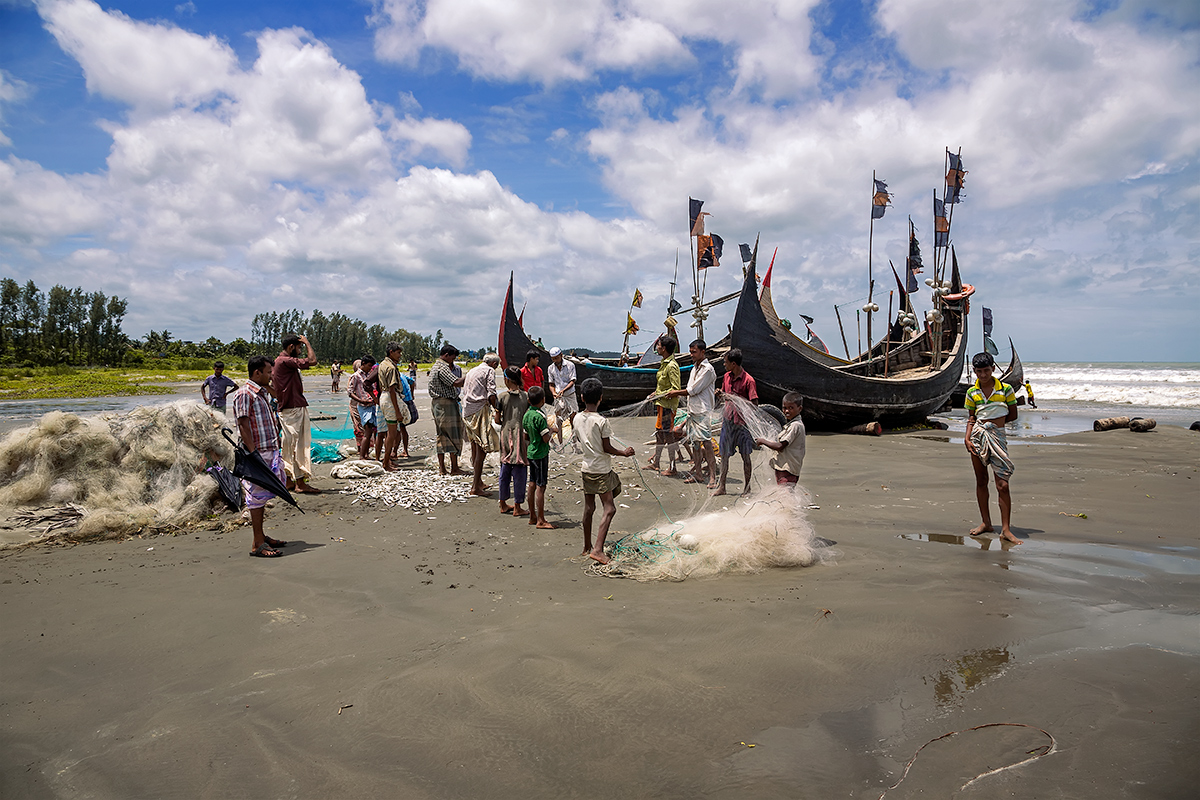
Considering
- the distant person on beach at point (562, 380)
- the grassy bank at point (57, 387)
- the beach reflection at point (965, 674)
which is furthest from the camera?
the grassy bank at point (57, 387)

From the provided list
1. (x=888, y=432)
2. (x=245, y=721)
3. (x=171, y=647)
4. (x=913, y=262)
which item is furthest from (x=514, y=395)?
(x=913, y=262)

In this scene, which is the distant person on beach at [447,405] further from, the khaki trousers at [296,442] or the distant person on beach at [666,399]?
the distant person on beach at [666,399]

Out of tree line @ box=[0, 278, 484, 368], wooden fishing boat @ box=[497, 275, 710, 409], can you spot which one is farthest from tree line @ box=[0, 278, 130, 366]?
wooden fishing boat @ box=[497, 275, 710, 409]

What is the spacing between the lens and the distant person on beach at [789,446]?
217 inches

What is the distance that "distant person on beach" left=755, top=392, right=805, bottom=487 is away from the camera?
550 centimetres

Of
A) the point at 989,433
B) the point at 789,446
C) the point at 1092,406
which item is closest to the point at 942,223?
the point at 989,433

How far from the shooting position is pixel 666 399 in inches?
329

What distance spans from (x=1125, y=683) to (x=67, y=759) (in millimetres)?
4929

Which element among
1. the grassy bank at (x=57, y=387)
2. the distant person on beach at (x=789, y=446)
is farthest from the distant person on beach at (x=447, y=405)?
the grassy bank at (x=57, y=387)

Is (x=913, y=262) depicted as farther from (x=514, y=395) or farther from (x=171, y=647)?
(x=171, y=647)

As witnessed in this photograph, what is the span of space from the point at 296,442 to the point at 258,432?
2.64 meters

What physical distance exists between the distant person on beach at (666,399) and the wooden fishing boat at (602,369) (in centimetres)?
788

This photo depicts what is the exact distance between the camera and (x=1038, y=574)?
4.70 metres

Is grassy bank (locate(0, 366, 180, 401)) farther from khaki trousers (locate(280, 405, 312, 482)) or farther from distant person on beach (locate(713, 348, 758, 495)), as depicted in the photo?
distant person on beach (locate(713, 348, 758, 495))
